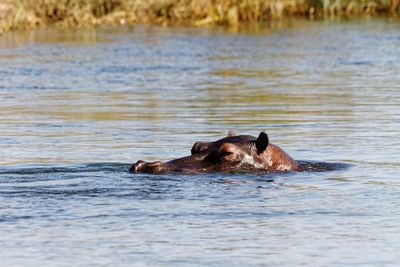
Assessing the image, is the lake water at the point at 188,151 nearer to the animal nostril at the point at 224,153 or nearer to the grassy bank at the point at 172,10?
the animal nostril at the point at 224,153

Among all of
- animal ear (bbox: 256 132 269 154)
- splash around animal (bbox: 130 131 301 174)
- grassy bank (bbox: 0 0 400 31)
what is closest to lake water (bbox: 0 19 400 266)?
splash around animal (bbox: 130 131 301 174)

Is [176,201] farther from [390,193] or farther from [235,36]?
[235,36]

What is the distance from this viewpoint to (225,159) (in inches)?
431

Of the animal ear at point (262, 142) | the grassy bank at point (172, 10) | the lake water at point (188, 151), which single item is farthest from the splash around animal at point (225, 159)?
the grassy bank at point (172, 10)

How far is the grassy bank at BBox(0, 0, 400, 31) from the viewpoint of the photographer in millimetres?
33938

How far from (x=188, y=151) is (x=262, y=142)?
2.13 m

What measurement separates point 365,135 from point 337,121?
1572 mm

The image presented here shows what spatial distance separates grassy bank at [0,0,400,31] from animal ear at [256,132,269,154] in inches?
888

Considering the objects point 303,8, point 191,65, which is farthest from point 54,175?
point 303,8

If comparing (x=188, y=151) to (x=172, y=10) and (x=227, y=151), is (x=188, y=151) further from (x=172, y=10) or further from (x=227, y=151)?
(x=172, y=10)

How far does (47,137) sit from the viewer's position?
47.0 feet

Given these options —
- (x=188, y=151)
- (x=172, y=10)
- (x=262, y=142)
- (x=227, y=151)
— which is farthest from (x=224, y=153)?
(x=172, y=10)

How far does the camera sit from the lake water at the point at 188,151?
27.1 feet

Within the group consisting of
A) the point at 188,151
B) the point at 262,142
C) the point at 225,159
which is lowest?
the point at 188,151
